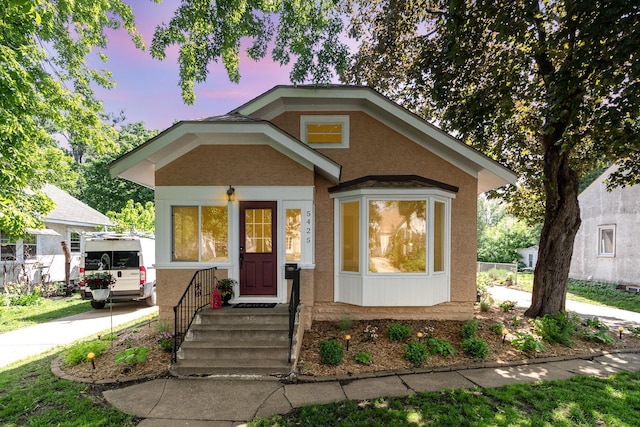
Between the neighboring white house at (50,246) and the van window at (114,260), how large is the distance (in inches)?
118

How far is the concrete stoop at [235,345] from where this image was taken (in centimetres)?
500

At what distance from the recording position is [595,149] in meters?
6.76

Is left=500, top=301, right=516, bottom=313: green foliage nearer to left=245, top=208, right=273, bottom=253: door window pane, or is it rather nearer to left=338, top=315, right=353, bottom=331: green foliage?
left=338, top=315, right=353, bottom=331: green foliage

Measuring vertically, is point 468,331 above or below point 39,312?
above

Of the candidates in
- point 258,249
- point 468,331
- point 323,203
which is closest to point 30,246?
point 258,249

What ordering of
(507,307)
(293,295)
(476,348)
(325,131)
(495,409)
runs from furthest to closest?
(507,307) < (325,131) < (476,348) < (293,295) < (495,409)

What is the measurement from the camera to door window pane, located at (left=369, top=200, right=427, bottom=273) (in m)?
6.98

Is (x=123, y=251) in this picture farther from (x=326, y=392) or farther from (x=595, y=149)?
(x=595, y=149)

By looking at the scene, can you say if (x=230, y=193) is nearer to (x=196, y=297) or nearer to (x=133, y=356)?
(x=196, y=297)

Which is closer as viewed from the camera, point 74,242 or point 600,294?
point 600,294

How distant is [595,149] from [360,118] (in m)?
5.42

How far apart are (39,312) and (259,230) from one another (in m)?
8.60

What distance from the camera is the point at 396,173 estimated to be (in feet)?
24.5

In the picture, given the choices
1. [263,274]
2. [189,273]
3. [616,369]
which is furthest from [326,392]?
[616,369]
